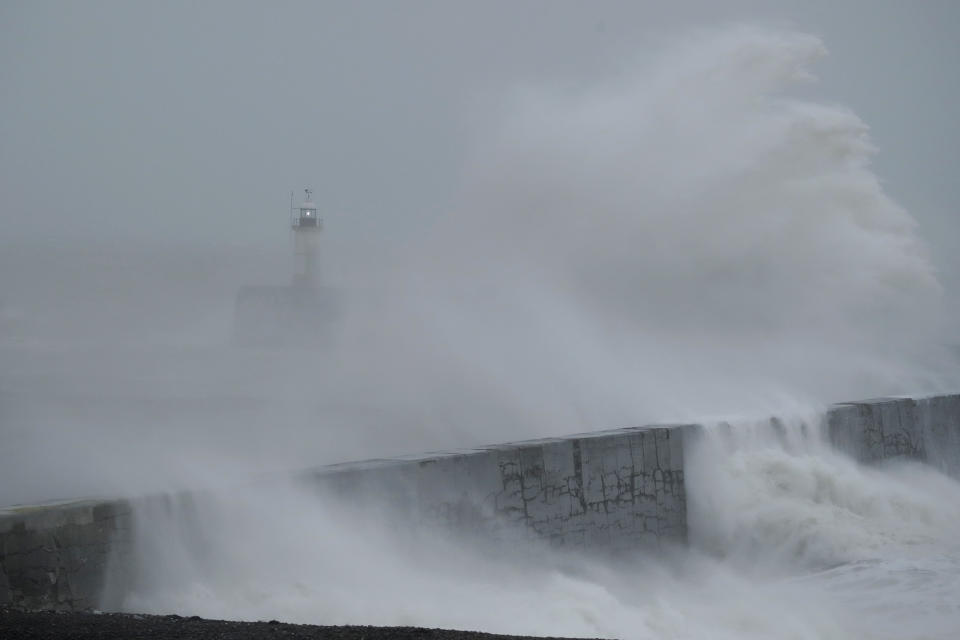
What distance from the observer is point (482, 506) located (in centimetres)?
800

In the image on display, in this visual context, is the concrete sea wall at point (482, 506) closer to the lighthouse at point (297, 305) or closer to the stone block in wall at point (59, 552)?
the stone block in wall at point (59, 552)

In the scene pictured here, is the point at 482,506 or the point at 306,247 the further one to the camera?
the point at 306,247

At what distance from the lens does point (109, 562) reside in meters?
5.97

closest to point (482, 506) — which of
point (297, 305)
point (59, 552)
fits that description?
point (59, 552)

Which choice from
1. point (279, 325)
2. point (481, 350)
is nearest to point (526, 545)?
point (481, 350)

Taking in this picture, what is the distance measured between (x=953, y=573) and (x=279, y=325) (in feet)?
113

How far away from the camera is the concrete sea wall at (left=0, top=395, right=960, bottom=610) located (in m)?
5.66

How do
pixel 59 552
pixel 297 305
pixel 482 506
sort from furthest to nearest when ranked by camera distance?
pixel 297 305 → pixel 482 506 → pixel 59 552

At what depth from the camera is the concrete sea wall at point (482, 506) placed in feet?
18.6

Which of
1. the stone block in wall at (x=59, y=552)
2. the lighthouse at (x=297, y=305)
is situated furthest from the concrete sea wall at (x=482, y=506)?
the lighthouse at (x=297, y=305)

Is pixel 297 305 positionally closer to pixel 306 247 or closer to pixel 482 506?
pixel 306 247

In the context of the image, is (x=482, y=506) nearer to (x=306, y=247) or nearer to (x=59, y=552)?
(x=59, y=552)

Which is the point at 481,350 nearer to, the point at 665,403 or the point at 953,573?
the point at 665,403

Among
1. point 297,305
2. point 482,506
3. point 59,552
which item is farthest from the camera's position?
point 297,305
